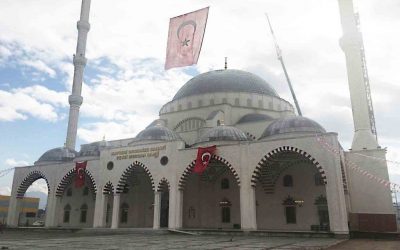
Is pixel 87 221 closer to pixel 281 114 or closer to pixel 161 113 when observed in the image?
pixel 161 113

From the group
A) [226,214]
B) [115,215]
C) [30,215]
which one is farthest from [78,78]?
[30,215]

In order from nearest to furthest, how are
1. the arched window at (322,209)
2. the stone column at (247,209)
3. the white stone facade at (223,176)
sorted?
1. the stone column at (247,209)
2. the white stone facade at (223,176)
3. the arched window at (322,209)

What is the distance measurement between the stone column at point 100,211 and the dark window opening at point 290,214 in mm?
13827

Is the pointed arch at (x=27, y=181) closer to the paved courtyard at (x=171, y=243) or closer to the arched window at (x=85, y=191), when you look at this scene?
the arched window at (x=85, y=191)

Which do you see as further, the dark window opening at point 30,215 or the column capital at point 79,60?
the dark window opening at point 30,215

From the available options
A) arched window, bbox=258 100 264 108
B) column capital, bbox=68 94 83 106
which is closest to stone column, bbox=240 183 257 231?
arched window, bbox=258 100 264 108

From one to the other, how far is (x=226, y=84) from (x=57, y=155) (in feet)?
59.2

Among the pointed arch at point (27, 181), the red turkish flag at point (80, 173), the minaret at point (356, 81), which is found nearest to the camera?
the minaret at point (356, 81)

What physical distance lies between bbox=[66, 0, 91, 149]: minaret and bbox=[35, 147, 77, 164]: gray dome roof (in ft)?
7.66

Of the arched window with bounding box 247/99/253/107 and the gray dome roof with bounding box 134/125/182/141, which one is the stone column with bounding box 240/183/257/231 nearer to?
the gray dome roof with bounding box 134/125/182/141

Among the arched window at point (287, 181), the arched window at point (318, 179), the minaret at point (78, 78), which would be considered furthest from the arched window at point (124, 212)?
the arched window at point (318, 179)

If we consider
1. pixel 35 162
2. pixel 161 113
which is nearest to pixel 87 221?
pixel 35 162

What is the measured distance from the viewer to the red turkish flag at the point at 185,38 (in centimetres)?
2059

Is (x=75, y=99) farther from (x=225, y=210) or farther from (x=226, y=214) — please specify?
(x=226, y=214)
